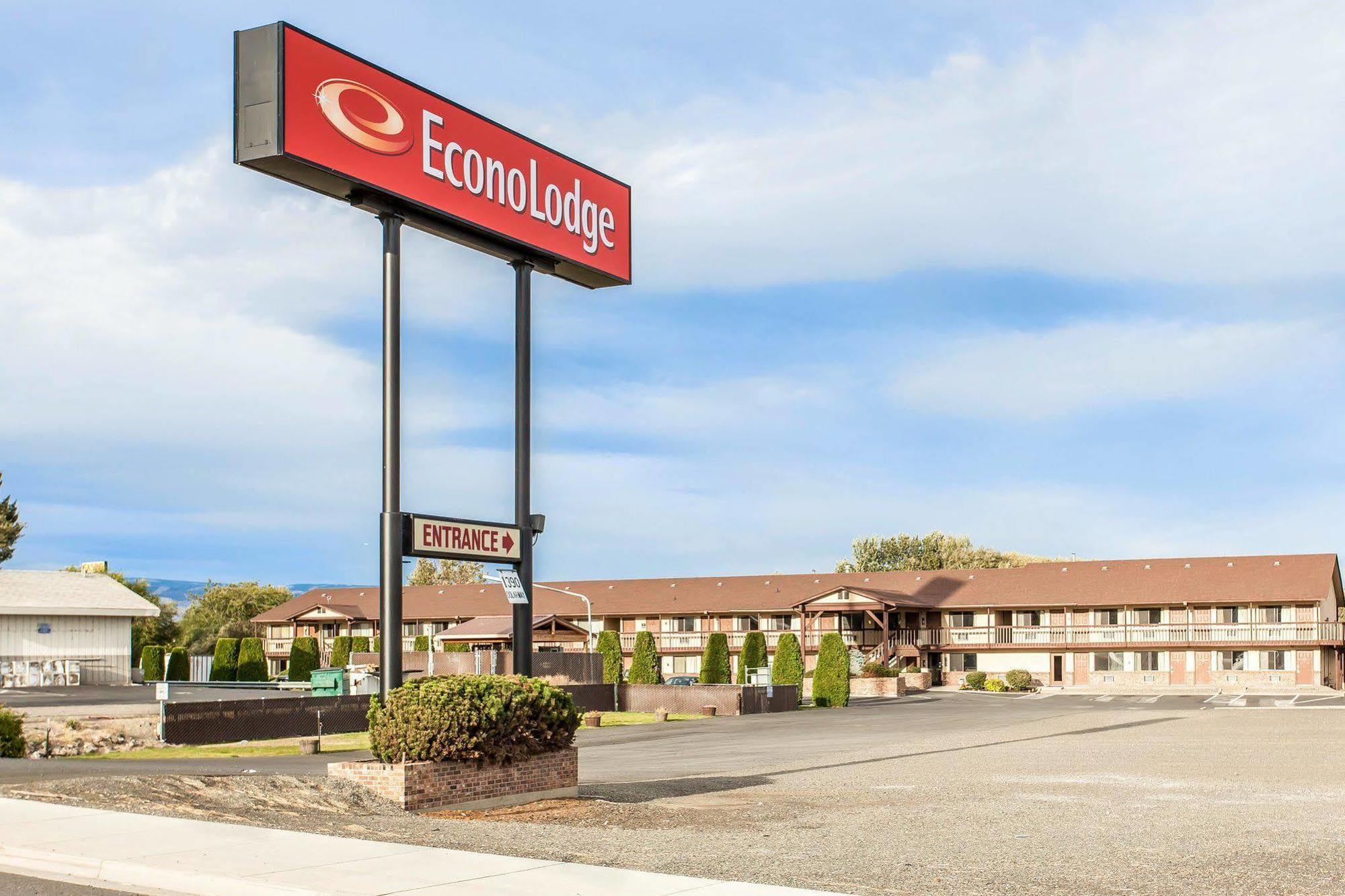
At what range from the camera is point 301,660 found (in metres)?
60.3

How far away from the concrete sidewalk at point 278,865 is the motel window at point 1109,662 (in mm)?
59838

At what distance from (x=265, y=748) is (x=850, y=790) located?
14.9 meters

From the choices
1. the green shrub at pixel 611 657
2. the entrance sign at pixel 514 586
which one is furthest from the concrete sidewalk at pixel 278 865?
the green shrub at pixel 611 657

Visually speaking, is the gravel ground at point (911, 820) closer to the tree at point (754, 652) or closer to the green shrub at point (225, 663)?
the tree at point (754, 652)

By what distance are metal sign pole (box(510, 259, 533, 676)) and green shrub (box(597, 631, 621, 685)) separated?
1286 inches

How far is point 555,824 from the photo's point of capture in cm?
1368

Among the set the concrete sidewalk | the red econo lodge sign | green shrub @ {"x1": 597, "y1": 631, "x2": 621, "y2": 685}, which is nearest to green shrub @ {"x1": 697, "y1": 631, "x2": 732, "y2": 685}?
green shrub @ {"x1": 597, "y1": 631, "x2": 621, "y2": 685}

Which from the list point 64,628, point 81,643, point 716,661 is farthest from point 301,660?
point 716,661

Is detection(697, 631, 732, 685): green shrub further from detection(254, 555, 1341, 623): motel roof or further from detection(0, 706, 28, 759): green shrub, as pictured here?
detection(0, 706, 28, 759): green shrub

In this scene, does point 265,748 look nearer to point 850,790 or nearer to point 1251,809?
point 850,790

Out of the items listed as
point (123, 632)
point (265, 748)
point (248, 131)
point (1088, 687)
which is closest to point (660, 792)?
point (248, 131)

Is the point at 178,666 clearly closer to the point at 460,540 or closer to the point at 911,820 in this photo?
the point at 460,540

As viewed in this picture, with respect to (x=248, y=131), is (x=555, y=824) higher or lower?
lower

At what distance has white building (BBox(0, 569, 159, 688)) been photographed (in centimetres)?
5128
